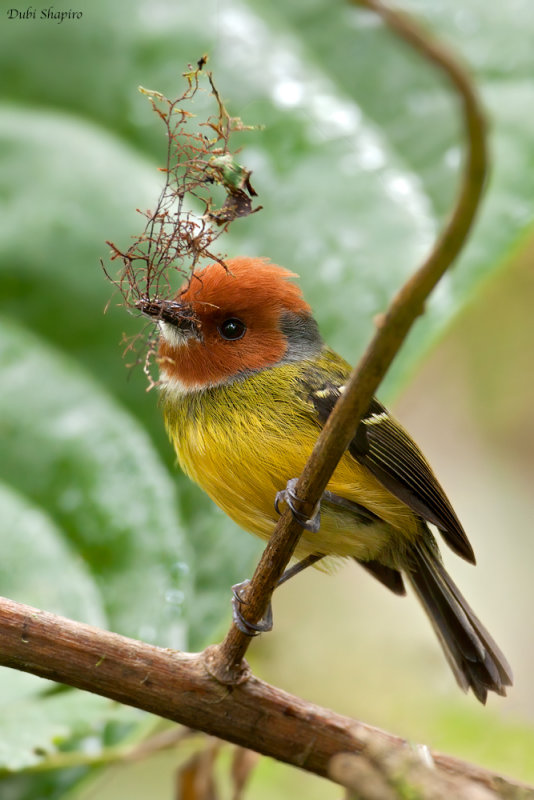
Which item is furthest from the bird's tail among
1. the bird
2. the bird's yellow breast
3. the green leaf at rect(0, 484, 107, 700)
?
the green leaf at rect(0, 484, 107, 700)

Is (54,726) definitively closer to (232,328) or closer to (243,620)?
(243,620)

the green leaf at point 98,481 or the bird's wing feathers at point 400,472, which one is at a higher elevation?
the bird's wing feathers at point 400,472

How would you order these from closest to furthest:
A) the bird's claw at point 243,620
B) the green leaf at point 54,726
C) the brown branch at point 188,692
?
the brown branch at point 188,692, the bird's claw at point 243,620, the green leaf at point 54,726

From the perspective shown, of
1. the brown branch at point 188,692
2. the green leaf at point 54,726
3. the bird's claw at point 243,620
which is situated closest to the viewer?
the brown branch at point 188,692

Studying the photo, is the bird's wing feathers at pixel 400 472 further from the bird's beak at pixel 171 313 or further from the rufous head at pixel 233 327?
the bird's beak at pixel 171 313

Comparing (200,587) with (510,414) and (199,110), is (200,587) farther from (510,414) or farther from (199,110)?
(510,414)

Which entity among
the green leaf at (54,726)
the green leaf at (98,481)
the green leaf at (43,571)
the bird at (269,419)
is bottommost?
the green leaf at (54,726)

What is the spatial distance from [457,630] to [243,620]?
3.68ft

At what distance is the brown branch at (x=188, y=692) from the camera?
1.52 metres

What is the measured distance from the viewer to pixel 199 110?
9.11ft

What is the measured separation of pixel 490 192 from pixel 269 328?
671mm

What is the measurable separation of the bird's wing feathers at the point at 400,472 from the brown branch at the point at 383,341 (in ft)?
2.11

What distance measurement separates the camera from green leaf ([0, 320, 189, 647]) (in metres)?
2.29

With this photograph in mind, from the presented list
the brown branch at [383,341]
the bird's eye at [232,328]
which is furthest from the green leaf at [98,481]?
the brown branch at [383,341]
